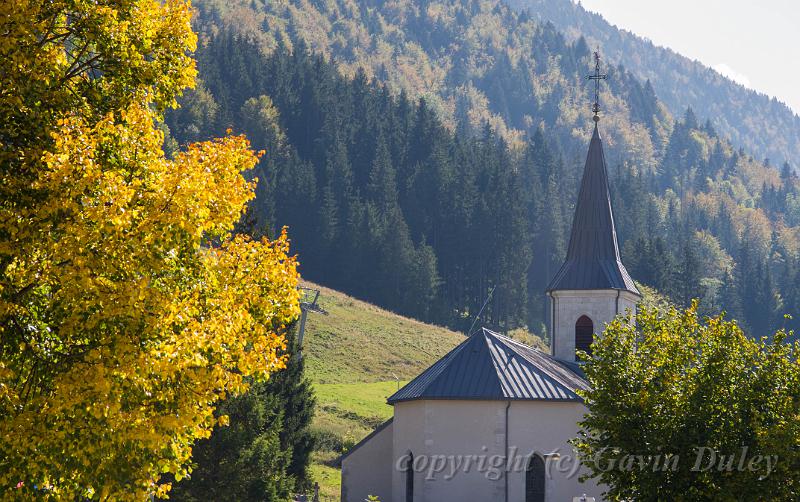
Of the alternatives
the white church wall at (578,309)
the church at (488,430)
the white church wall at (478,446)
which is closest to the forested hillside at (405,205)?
the white church wall at (578,309)

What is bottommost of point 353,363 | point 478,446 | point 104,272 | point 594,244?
point 478,446

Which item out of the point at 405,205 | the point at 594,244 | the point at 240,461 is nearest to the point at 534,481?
the point at 240,461

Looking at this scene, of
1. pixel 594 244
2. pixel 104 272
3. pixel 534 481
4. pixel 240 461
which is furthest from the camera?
pixel 594 244

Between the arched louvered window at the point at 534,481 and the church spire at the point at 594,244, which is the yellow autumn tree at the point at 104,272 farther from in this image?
the church spire at the point at 594,244

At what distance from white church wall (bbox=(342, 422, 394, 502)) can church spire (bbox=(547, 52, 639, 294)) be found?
9.27 meters

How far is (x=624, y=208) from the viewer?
138875mm

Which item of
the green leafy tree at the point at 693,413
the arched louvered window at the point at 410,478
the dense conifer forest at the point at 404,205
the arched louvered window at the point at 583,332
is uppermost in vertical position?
the dense conifer forest at the point at 404,205

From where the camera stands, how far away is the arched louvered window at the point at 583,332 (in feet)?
137

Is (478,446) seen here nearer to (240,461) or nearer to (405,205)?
(240,461)

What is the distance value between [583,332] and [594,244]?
344 cm

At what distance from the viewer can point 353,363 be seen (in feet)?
232

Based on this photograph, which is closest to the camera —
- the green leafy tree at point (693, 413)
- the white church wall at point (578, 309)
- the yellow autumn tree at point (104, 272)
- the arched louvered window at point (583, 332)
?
the yellow autumn tree at point (104, 272)

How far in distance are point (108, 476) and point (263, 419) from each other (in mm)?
18716

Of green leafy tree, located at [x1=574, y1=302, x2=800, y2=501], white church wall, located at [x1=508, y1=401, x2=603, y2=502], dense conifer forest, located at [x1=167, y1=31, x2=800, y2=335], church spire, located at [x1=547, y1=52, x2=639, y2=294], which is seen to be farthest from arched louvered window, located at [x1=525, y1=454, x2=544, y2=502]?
dense conifer forest, located at [x1=167, y1=31, x2=800, y2=335]
